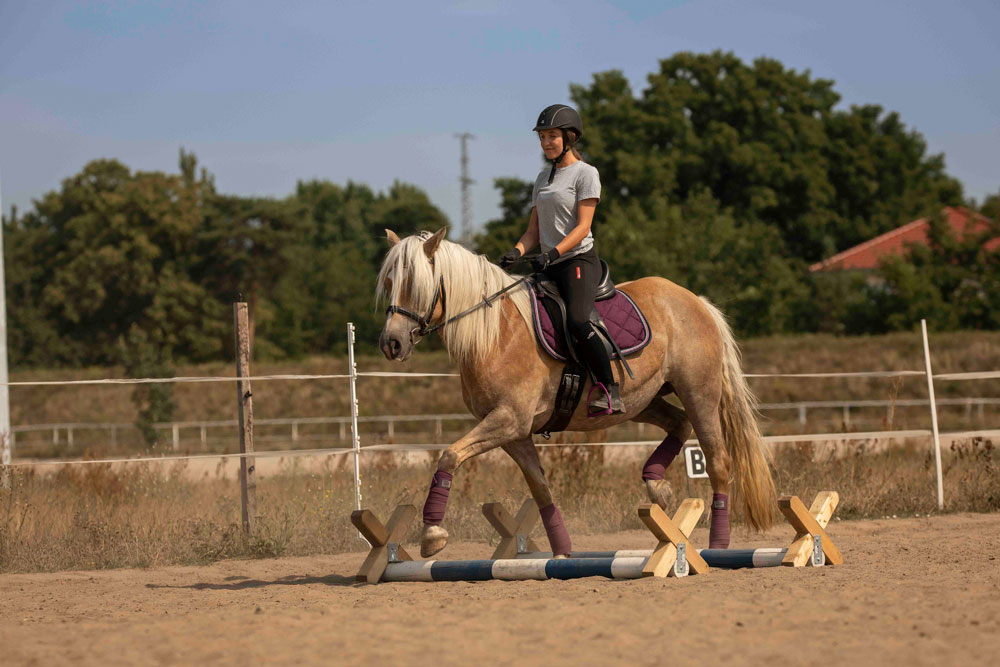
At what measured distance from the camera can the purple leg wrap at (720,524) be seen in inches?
291

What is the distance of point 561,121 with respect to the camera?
7039 millimetres

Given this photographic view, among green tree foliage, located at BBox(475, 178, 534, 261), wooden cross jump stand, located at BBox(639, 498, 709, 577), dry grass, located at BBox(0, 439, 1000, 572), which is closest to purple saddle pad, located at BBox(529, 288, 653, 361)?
wooden cross jump stand, located at BBox(639, 498, 709, 577)

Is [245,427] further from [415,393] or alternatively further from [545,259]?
[415,393]

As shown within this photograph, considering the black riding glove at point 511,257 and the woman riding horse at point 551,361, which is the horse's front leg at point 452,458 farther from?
the black riding glove at point 511,257

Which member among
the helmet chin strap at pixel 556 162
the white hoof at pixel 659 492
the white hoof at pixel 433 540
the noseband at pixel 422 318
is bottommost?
the white hoof at pixel 433 540

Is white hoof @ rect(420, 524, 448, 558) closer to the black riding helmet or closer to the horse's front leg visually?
the horse's front leg

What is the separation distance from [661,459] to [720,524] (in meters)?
0.61

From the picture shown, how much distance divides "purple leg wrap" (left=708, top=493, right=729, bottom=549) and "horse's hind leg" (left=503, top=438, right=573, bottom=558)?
100cm

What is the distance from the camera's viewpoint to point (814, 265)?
49.1m

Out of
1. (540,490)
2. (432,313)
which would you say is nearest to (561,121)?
(432,313)

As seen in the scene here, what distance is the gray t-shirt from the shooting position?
704 cm

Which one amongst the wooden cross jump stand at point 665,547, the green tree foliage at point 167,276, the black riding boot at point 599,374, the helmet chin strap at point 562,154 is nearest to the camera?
the wooden cross jump stand at point 665,547

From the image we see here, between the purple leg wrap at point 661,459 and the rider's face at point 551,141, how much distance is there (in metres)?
2.13

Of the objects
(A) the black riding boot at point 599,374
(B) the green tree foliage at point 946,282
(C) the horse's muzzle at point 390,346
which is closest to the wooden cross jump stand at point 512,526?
(A) the black riding boot at point 599,374
